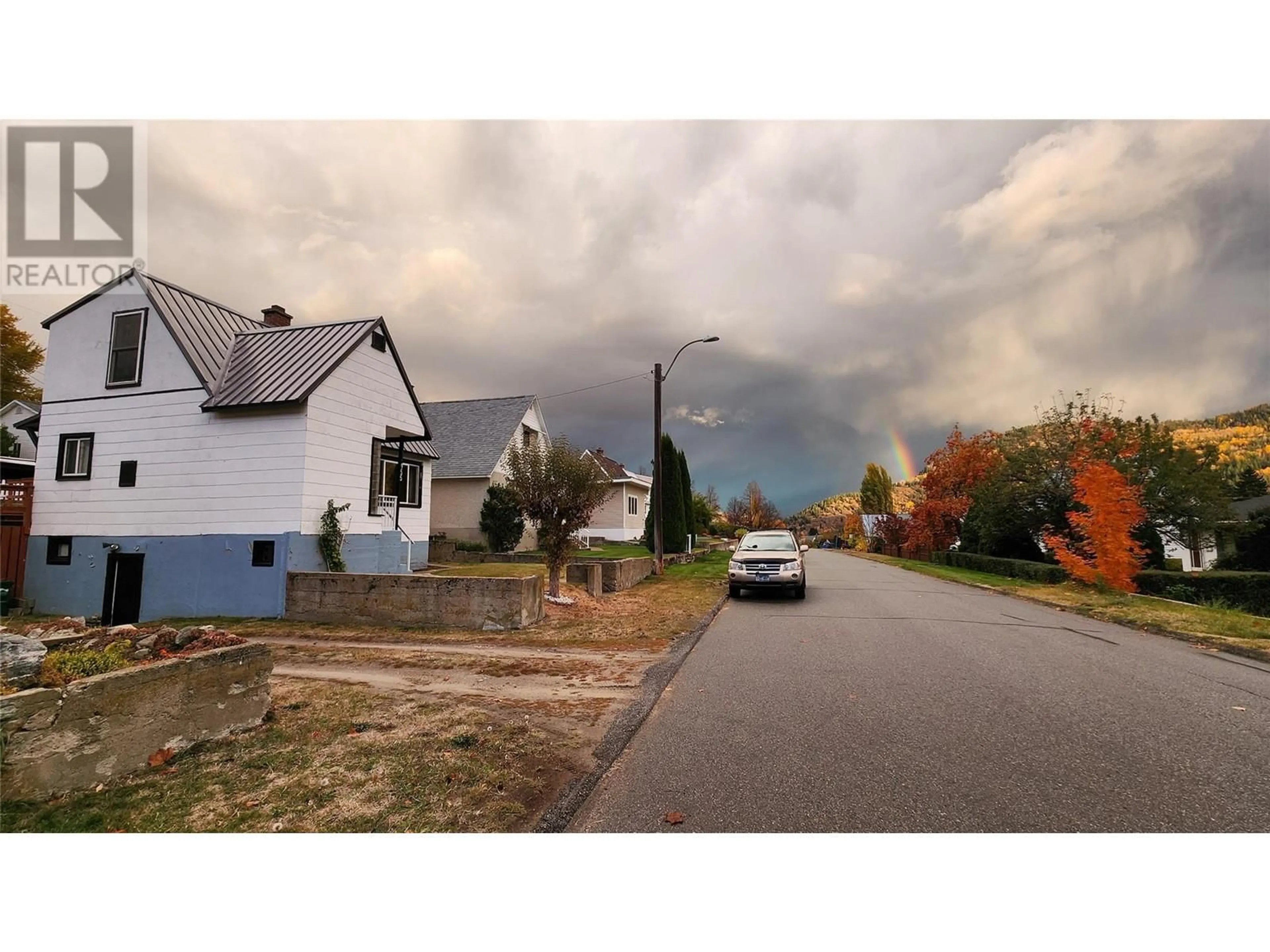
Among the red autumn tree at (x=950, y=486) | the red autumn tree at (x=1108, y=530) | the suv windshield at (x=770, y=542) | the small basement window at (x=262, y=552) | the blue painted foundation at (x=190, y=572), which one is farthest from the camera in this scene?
the red autumn tree at (x=950, y=486)

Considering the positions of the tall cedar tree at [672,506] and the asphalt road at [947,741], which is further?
the tall cedar tree at [672,506]

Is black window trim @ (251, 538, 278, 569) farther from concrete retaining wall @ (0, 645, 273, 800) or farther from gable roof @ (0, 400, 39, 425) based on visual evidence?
gable roof @ (0, 400, 39, 425)

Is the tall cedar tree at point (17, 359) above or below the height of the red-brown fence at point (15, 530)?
above

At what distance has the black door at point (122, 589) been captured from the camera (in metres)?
13.6

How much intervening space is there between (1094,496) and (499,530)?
72.4 ft

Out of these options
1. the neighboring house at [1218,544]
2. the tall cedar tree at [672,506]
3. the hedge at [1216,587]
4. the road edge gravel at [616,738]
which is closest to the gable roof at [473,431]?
the tall cedar tree at [672,506]

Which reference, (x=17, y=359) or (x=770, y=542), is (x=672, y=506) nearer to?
(x=770, y=542)

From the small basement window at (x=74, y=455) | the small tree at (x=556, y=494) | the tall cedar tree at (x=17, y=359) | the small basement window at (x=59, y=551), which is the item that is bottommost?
the small basement window at (x=59, y=551)

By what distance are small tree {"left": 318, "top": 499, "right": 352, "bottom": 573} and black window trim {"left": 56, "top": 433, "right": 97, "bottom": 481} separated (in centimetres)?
679

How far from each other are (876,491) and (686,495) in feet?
167

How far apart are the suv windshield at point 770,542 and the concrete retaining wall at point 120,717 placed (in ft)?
40.3

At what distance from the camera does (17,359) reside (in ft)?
105

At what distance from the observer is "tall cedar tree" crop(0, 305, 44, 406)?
3062cm

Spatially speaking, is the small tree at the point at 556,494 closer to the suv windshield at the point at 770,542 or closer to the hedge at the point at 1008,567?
the suv windshield at the point at 770,542
